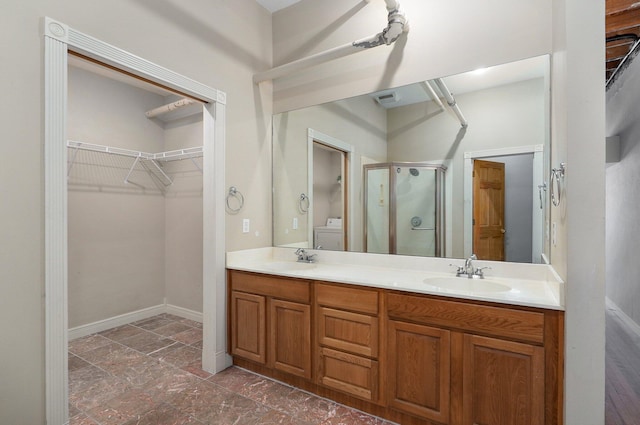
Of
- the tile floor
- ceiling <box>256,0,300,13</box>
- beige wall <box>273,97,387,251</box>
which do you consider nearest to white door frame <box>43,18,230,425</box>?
the tile floor

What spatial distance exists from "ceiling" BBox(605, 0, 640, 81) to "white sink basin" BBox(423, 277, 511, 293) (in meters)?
2.83

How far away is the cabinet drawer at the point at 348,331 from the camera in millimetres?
1880

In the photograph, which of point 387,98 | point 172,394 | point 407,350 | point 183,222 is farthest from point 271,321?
point 183,222

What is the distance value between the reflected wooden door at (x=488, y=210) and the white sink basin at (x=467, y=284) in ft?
0.76

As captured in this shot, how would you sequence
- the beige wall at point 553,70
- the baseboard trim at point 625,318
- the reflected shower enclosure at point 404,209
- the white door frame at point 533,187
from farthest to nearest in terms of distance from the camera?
the baseboard trim at point 625,318
the reflected shower enclosure at point 404,209
the white door frame at point 533,187
the beige wall at point 553,70

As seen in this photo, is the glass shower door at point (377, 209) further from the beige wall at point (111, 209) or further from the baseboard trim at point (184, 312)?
the beige wall at point (111, 209)

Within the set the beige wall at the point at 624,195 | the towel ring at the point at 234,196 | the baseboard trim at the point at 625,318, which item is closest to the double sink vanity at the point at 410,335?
the towel ring at the point at 234,196

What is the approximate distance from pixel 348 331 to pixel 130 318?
2.90 metres

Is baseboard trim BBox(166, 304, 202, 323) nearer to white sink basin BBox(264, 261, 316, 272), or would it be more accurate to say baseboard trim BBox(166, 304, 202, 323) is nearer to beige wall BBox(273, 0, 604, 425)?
white sink basin BBox(264, 261, 316, 272)

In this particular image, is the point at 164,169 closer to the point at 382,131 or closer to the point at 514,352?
the point at 382,131

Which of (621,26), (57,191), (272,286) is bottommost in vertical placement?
(272,286)

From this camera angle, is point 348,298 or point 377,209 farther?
point 377,209

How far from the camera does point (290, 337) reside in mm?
2217

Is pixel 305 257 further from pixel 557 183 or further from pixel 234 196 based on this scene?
pixel 557 183
